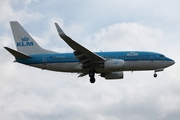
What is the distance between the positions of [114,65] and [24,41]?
1418cm

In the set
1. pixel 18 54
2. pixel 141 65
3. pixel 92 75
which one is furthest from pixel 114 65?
pixel 18 54

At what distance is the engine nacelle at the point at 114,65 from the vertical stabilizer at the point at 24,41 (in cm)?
910

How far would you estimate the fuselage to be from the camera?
54156 millimetres

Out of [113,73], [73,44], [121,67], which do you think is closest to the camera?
[73,44]

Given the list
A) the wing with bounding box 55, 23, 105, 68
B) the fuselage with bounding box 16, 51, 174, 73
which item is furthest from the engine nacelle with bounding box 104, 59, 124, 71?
the fuselage with bounding box 16, 51, 174, 73

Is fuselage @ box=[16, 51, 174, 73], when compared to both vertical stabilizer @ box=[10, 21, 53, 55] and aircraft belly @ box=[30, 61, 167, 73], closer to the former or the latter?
aircraft belly @ box=[30, 61, 167, 73]

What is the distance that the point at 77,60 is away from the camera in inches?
2160

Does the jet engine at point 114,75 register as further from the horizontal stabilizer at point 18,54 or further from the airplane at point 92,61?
the horizontal stabilizer at point 18,54

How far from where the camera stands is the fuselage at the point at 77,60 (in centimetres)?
5416

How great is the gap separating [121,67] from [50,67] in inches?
383

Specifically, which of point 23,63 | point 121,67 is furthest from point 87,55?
point 23,63

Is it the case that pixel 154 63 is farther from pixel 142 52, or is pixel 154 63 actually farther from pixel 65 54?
pixel 65 54

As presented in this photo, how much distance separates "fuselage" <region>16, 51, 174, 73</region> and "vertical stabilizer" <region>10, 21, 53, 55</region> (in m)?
2.03

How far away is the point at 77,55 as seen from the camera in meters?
52.2
